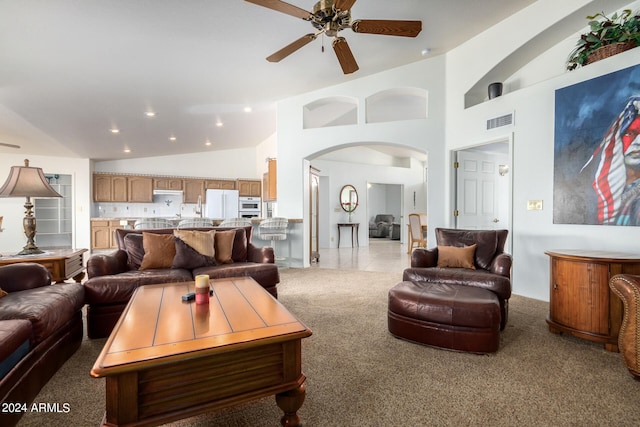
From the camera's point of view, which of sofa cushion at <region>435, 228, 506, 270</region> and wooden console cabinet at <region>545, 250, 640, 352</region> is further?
sofa cushion at <region>435, 228, 506, 270</region>

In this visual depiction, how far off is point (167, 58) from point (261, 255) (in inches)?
104

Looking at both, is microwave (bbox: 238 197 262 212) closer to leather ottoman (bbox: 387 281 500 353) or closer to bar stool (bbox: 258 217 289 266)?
bar stool (bbox: 258 217 289 266)

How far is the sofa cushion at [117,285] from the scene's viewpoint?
8.57 ft

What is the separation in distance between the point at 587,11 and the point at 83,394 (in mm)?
5863

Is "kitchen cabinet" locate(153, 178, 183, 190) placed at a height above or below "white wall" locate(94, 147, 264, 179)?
below

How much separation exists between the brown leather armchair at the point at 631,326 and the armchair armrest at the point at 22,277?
4192mm

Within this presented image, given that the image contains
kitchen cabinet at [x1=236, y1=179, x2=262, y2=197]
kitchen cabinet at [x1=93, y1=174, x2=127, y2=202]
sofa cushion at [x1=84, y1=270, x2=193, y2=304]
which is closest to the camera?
sofa cushion at [x1=84, y1=270, x2=193, y2=304]

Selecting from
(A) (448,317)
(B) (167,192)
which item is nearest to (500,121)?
(A) (448,317)

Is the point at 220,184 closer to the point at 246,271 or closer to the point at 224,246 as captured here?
the point at 224,246

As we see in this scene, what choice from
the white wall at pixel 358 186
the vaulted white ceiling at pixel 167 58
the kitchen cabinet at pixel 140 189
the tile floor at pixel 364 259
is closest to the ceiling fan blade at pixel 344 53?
the vaulted white ceiling at pixel 167 58

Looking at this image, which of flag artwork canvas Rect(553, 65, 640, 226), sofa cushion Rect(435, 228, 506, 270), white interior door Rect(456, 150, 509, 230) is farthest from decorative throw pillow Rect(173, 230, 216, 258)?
flag artwork canvas Rect(553, 65, 640, 226)

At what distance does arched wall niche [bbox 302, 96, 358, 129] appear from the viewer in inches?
237

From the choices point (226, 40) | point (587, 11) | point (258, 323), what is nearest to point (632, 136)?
point (587, 11)

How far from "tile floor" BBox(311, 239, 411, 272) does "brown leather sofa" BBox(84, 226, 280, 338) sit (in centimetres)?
259
